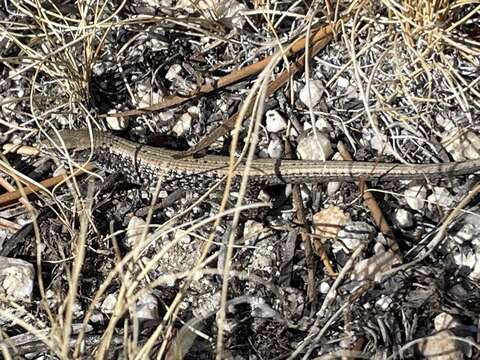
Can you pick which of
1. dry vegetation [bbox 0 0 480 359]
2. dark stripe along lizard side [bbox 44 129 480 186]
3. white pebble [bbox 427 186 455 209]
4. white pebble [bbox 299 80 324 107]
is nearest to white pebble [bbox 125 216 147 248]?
dry vegetation [bbox 0 0 480 359]

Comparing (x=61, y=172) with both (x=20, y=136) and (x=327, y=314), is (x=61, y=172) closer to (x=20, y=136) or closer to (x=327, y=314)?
(x=20, y=136)

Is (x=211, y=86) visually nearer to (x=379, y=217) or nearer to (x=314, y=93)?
(x=314, y=93)

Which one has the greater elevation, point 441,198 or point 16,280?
point 441,198

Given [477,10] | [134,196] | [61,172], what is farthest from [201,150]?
[477,10]

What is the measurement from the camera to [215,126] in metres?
2.82

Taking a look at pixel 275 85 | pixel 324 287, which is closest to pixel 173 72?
pixel 275 85

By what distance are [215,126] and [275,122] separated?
245mm

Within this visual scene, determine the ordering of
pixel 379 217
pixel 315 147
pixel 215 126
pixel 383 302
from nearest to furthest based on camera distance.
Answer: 1. pixel 383 302
2. pixel 379 217
3. pixel 315 147
4. pixel 215 126

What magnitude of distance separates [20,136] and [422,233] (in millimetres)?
1636

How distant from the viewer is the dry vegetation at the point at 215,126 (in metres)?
2.35

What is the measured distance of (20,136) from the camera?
292 centimetres

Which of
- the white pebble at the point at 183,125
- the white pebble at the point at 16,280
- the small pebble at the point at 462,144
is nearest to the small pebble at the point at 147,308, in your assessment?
the white pebble at the point at 16,280

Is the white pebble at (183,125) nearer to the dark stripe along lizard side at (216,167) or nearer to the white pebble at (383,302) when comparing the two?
the dark stripe along lizard side at (216,167)

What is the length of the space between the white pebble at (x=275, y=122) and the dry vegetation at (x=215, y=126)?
0.09ft
